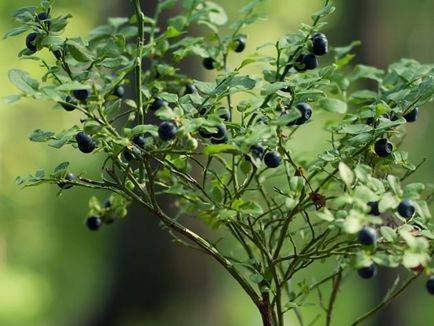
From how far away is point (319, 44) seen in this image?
1.46 metres

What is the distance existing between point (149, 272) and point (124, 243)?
25 cm

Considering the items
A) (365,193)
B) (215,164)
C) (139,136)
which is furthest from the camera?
(215,164)

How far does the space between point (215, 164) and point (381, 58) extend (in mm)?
2206

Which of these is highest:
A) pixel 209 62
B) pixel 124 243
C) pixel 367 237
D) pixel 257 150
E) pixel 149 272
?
pixel 124 243

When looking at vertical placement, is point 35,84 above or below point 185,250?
below

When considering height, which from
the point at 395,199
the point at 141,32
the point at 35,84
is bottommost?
the point at 395,199

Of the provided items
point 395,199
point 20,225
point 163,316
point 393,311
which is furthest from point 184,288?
point 20,225

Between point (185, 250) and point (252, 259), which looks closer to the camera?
point (252, 259)

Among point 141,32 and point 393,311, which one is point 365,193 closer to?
point 141,32

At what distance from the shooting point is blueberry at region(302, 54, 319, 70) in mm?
1487

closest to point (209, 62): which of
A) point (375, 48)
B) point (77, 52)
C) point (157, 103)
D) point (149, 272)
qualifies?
point (157, 103)

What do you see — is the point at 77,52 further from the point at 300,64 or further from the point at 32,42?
the point at 300,64

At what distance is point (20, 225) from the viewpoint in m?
12.0

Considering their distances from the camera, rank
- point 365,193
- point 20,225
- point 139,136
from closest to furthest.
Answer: point 365,193
point 139,136
point 20,225
